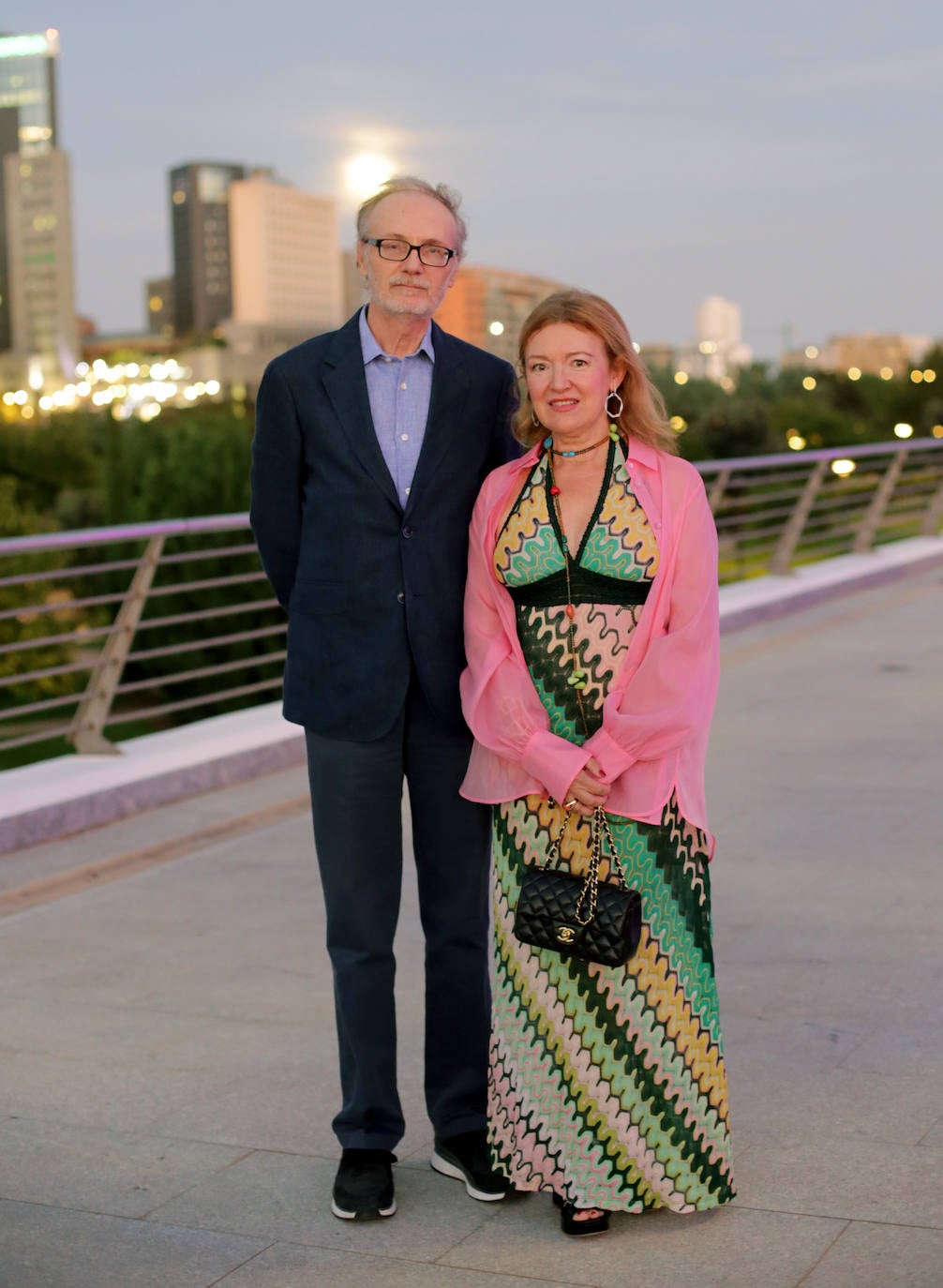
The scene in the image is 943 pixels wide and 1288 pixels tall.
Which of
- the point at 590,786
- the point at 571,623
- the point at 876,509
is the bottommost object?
the point at 876,509

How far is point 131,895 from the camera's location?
17.2 ft

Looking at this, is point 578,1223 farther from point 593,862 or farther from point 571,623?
point 571,623

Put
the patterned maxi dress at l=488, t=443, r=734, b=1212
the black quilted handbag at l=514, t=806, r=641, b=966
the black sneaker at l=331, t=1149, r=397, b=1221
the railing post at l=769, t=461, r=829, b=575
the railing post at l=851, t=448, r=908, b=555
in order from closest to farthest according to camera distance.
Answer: the black quilted handbag at l=514, t=806, r=641, b=966, the patterned maxi dress at l=488, t=443, r=734, b=1212, the black sneaker at l=331, t=1149, r=397, b=1221, the railing post at l=769, t=461, r=829, b=575, the railing post at l=851, t=448, r=908, b=555

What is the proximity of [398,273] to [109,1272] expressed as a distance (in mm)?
1707

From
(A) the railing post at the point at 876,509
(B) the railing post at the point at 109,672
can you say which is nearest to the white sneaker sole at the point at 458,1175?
(B) the railing post at the point at 109,672

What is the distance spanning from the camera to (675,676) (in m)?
2.83

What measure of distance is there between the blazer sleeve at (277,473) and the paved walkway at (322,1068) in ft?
3.81

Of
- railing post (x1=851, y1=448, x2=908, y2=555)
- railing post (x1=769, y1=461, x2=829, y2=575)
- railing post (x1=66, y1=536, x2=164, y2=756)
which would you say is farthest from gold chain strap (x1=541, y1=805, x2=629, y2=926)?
railing post (x1=851, y1=448, x2=908, y2=555)

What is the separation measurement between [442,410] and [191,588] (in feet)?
10.1

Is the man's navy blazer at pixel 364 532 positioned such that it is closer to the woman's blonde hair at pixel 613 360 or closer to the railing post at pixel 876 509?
the woman's blonde hair at pixel 613 360

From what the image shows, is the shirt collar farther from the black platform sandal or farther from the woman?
the black platform sandal

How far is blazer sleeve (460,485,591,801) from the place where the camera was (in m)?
Answer: 2.85

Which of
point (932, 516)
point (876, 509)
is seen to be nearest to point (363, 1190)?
point (876, 509)

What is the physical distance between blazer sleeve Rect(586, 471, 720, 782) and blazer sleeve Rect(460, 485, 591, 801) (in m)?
0.07
